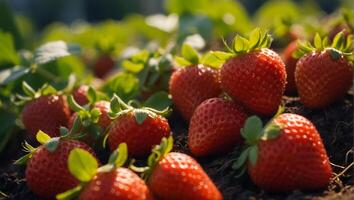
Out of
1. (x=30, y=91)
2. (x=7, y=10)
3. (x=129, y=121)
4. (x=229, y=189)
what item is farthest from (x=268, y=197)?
(x=7, y=10)

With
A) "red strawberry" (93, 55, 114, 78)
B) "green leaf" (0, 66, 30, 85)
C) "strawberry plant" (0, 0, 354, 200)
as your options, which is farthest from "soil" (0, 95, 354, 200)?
"red strawberry" (93, 55, 114, 78)

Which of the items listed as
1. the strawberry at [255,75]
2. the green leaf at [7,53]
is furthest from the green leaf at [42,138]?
the green leaf at [7,53]

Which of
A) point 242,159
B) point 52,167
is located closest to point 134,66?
point 52,167

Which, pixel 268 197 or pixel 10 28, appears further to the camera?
pixel 10 28

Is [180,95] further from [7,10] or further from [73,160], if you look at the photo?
[7,10]

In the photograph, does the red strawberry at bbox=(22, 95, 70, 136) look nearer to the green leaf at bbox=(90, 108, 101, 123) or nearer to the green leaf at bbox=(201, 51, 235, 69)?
the green leaf at bbox=(90, 108, 101, 123)
